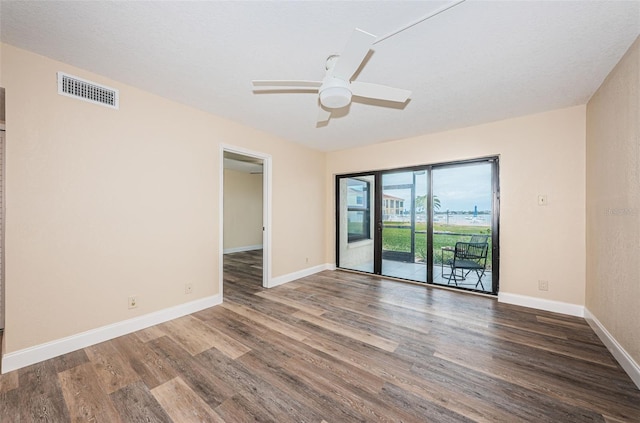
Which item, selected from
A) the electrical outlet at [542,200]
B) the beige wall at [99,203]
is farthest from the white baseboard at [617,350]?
the beige wall at [99,203]

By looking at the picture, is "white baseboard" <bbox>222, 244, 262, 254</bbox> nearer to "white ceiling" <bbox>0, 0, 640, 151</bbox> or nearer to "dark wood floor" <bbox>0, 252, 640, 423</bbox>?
"dark wood floor" <bbox>0, 252, 640, 423</bbox>

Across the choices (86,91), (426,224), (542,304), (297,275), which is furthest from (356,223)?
(86,91)

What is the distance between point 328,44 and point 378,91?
21.1 inches

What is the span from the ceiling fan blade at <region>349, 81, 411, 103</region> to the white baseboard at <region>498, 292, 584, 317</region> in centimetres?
327

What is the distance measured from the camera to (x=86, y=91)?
2287mm

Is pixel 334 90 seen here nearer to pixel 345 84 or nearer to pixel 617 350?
pixel 345 84

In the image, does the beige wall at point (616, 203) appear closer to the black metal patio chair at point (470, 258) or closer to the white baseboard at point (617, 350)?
the white baseboard at point (617, 350)

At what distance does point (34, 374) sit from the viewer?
1894mm

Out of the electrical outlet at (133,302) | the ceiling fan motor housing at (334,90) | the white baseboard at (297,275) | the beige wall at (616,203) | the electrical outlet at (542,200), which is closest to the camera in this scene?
the ceiling fan motor housing at (334,90)

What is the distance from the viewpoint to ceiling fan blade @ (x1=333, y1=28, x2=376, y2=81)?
4.41 ft

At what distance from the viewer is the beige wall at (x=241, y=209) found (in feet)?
24.9

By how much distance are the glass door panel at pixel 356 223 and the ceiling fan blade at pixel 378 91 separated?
3110 mm

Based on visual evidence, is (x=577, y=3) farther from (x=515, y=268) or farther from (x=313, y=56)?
(x=515, y=268)

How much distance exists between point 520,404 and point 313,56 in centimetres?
298
